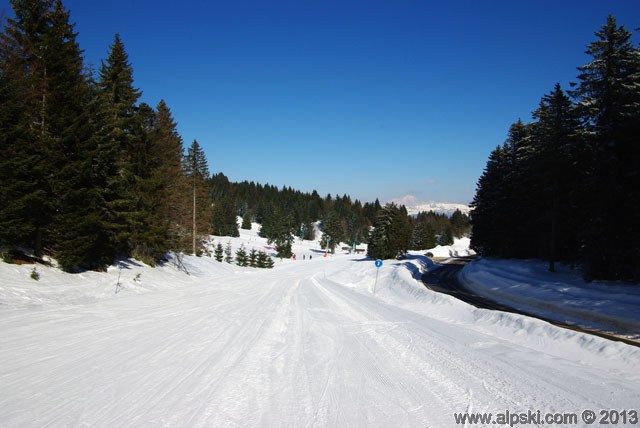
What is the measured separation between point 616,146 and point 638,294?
29.5 ft

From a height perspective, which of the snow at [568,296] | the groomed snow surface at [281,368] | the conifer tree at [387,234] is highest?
the conifer tree at [387,234]

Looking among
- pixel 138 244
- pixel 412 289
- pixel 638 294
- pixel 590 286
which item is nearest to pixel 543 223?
pixel 590 286

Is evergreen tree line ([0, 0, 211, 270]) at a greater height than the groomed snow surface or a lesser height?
greater

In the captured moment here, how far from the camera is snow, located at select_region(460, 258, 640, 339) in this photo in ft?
46.3

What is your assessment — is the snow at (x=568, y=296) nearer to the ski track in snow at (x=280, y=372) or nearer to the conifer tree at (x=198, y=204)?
the ski track in snow at (x=280, y=372)

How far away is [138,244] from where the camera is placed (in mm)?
23531

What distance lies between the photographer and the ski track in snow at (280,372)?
4266 millimetres

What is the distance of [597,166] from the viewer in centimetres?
2075

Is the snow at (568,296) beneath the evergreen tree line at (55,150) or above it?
beneath

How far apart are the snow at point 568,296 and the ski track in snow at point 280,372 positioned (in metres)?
7.86

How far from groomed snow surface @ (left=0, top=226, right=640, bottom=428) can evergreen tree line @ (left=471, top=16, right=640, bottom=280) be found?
14869 mm

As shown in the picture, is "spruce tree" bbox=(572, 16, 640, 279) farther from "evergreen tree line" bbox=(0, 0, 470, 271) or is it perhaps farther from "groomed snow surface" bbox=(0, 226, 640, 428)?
"evergreen tree line" bbox=(0, 0, 470, 271)

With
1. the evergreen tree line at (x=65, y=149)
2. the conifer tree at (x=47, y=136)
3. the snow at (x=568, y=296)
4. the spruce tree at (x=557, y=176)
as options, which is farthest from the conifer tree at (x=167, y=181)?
the spruce tree at (x=557, y=176)

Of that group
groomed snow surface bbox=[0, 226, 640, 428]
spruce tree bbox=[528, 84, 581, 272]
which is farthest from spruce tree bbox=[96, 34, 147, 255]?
A: spruce tree bbox=[528, 84, 581, 272]
